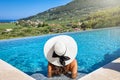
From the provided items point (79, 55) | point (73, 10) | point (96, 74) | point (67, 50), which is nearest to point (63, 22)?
point (73, 10)

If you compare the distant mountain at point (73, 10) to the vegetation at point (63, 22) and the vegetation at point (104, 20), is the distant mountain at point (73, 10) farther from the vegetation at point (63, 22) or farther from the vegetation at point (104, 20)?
the vegetation at point (104, 20)

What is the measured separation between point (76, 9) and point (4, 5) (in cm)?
975

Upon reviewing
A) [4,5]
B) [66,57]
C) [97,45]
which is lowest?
[97,45]

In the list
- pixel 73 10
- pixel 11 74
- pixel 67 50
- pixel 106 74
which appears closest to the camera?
pixel 106 74

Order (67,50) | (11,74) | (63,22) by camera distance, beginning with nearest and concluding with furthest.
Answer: (11,74) → (67,50) → (63,22)

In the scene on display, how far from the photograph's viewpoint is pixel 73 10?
1041 inches

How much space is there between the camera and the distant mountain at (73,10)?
22.4 meters

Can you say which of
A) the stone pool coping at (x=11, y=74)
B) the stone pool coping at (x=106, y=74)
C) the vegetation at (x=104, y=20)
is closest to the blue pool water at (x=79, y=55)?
the stone pool coping at (x=11, y=74)

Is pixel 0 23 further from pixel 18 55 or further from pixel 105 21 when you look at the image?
pixel 18 55

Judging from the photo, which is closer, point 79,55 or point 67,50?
point 67,50

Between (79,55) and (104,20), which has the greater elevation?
(104,20)

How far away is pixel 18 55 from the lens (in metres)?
9.09

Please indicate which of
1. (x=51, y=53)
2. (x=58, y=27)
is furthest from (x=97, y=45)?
(x=58, y=27)

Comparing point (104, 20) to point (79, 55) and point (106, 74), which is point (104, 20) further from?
point (106, 74)
